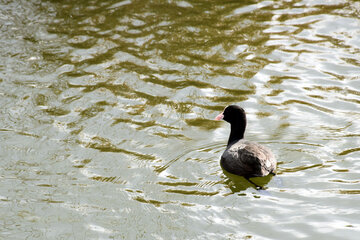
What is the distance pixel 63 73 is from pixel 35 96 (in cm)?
97

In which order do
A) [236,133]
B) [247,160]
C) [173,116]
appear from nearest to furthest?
A: [247,160]
[236,133]
[173,116]

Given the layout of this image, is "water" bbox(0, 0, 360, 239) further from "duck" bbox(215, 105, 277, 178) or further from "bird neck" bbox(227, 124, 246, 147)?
"bird neck" bbox(227, 124, 246, 147)

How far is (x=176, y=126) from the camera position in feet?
27.9

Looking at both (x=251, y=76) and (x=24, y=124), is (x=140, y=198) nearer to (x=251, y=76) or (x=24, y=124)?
(x=24, y=124)

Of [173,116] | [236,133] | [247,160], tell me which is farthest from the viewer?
[173,116]

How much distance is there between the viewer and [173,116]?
8.80 m

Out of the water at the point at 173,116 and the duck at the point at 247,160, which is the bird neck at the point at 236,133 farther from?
the water at the point at 173,116

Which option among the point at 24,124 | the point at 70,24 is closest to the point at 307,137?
the point at 24,124

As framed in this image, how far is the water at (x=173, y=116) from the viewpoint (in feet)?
20.5

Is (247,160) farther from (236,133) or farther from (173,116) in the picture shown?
(173,116)

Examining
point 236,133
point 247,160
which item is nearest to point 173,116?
point 236,133

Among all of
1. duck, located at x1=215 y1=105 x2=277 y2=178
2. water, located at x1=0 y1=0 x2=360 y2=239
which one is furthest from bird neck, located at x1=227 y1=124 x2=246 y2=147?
water, located at x1=0 y1=0 x2=360 y2=239

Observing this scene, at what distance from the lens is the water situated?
625cm

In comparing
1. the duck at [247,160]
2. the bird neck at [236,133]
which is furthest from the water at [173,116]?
the bird neck at [236,133]
